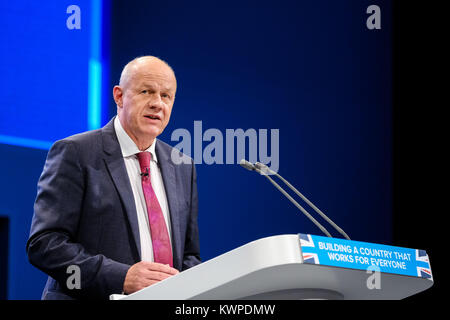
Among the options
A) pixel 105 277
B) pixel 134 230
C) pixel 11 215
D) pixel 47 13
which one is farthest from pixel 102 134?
pixel 47 13

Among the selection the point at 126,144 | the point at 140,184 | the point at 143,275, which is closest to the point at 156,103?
the point at 126,144

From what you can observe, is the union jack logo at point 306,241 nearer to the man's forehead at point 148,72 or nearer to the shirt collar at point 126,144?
the shirt collar at point 126,144

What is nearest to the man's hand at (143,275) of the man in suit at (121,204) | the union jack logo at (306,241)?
the man in suit at (121,204)

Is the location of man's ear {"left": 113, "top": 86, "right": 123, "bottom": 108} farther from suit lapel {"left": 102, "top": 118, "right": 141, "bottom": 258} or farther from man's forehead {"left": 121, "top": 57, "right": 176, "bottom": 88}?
suit lapel {"left": 102, "top": 118, "right": 141, "bottom": 258}

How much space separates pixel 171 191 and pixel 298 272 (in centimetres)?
110

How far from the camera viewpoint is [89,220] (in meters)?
2.19

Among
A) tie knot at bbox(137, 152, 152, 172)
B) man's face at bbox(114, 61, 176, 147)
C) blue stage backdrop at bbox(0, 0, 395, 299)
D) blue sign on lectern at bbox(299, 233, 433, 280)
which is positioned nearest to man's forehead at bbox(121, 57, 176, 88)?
man's face at bbox(114, 61, 176, 147)

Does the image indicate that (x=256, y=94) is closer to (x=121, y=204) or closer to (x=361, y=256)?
(x=121, y=204)

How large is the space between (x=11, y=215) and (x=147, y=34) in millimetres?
1368

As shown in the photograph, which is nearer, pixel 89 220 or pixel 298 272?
pixel 298 272

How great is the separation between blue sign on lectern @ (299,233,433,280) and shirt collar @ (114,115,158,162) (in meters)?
1.17

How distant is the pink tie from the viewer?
2.21 meters

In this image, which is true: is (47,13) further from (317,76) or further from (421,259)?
(421,259)

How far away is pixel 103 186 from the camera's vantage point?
223 cm
